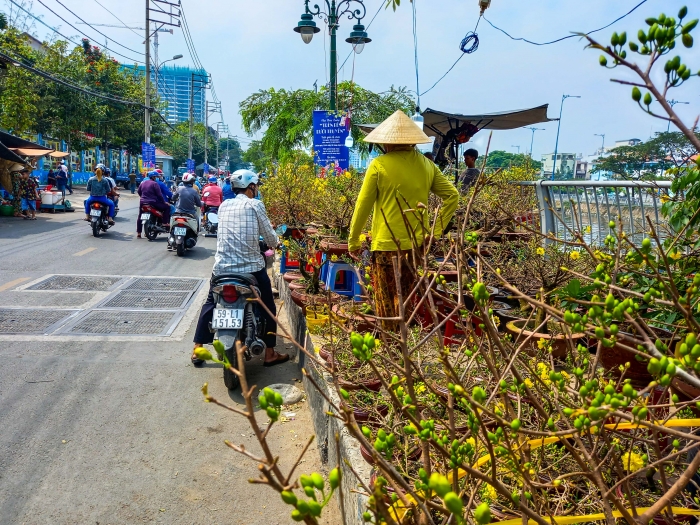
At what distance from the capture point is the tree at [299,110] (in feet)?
64.2

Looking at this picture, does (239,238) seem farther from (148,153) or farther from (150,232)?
(148,153)

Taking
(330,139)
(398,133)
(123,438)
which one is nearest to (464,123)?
(330,139)

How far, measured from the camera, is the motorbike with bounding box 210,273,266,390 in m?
4.68

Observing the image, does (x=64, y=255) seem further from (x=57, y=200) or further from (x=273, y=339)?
(x=57, y=200)

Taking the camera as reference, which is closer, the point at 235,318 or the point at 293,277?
the point at 235,318

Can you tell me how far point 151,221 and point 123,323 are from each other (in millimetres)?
7288

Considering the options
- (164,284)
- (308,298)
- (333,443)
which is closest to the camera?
(333,443)

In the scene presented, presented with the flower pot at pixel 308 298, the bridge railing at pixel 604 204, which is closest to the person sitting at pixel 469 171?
the bridge railing at pixel 604 204

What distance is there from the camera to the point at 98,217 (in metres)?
13.3

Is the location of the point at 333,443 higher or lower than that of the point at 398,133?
lower

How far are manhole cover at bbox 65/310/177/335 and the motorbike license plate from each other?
6.06ft

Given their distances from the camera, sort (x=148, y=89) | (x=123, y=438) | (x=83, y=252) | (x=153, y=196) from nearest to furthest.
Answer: (x=123, y=438), (x=83, y=252), (x=153, y=196), (x=148, y=89)

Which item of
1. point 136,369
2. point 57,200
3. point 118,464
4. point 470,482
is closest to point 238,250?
point 136,369

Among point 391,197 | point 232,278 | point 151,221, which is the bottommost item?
point 151,221
